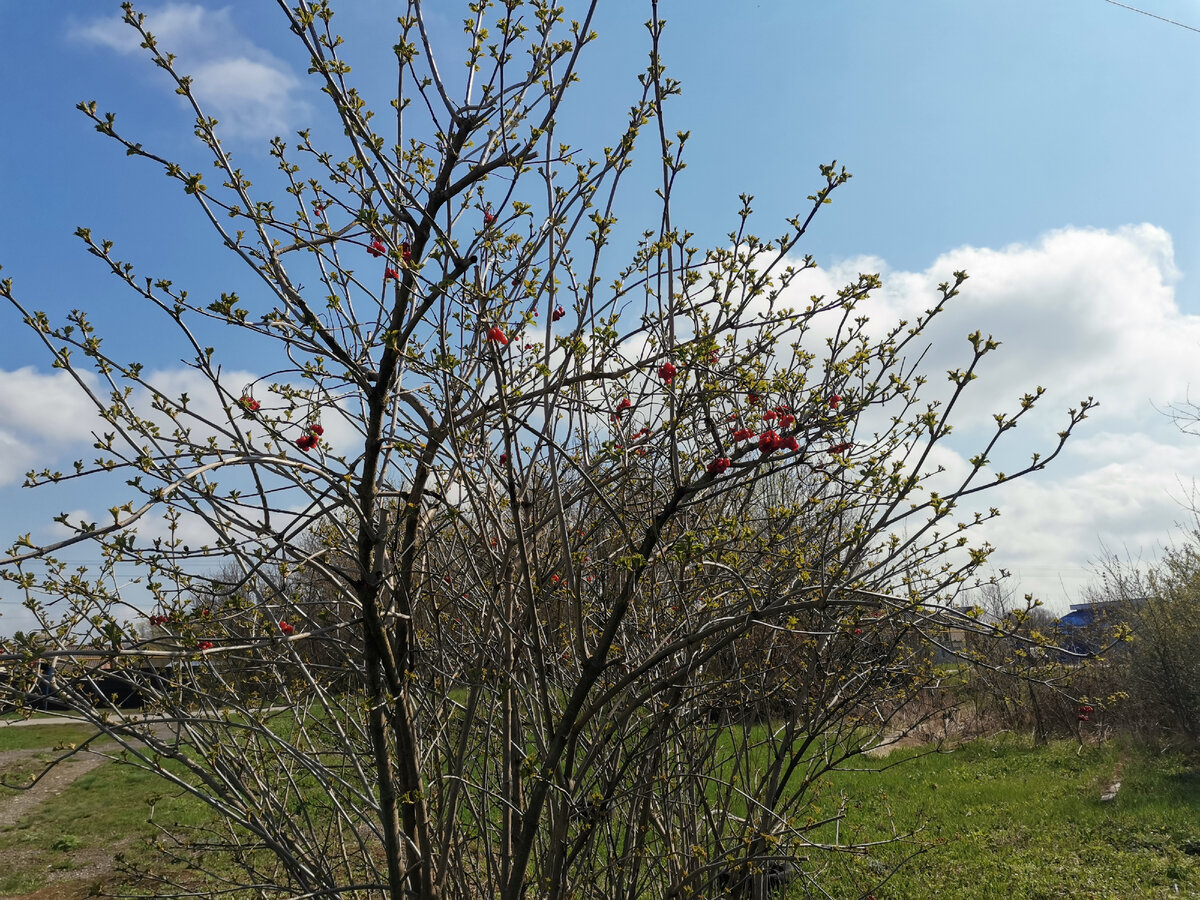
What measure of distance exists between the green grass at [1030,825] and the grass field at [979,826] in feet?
0.05

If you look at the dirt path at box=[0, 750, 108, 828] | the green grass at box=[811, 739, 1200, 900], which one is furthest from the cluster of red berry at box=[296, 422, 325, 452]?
the dirt path at box=[0, 750, 108, 828]

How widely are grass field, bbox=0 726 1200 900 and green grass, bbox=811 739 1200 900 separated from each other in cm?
2

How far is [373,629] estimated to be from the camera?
2.34 meters

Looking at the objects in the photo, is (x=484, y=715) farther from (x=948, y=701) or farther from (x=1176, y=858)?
(x=948, y=701)

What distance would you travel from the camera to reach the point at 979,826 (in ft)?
25.8

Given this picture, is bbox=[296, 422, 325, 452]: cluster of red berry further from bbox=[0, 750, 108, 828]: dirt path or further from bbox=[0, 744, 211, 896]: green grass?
bbox=[0, 750, 108, 828]: dirt path

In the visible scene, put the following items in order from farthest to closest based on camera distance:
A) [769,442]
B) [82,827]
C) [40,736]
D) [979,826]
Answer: [40,736]
[82,827]
[979,826]
[769,442]

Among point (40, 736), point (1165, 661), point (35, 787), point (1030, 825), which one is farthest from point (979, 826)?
point (40, 736)

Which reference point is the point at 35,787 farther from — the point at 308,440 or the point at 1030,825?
the point at 1030,825

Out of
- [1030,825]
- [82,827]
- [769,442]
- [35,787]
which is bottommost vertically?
[1030,825]

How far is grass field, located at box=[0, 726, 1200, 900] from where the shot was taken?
6316 mm

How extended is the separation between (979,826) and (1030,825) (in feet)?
1.70

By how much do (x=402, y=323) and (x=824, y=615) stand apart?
1504 mm

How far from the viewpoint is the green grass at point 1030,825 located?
20.6 feet
